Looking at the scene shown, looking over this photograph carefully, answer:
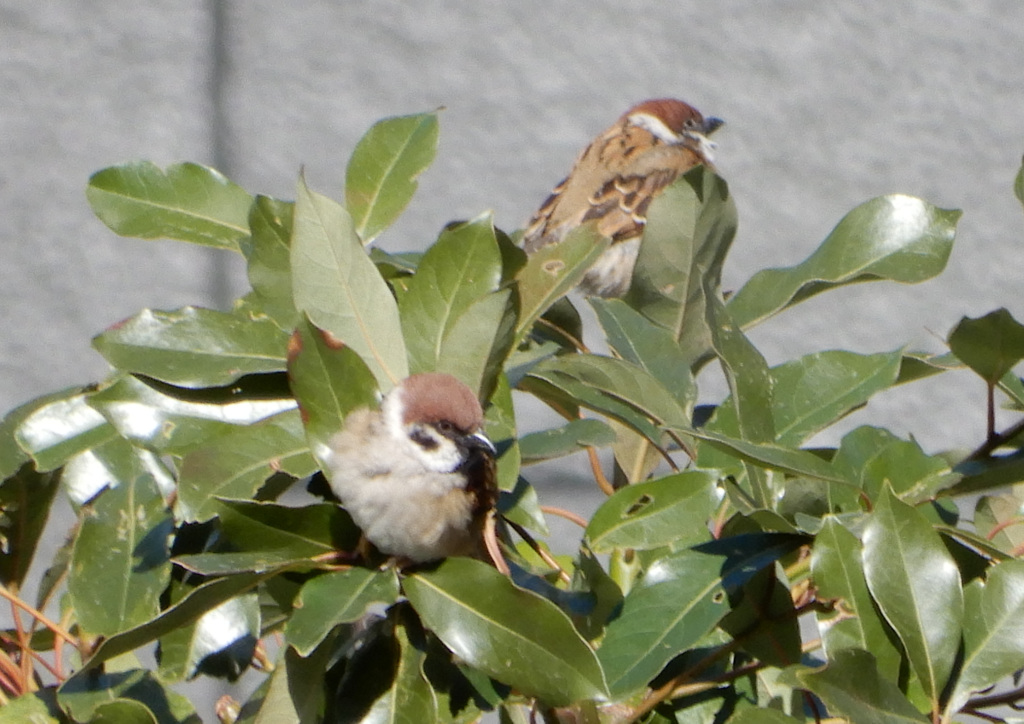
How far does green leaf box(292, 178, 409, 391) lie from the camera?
765 millimetres

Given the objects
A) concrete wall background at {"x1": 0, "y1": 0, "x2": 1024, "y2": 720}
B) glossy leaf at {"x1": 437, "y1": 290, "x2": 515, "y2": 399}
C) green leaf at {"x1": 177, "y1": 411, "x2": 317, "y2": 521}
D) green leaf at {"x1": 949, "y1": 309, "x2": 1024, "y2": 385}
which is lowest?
concrete wall background at {"x1": 0, "y1": 0, "x2": 1024, "y2": 720}

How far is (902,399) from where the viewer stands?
2736mm

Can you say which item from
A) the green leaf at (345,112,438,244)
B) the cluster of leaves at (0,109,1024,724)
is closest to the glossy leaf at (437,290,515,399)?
the cluster of leaves at (0,109,1024,724)

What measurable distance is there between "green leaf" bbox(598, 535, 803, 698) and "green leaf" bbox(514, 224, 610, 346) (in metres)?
0.19

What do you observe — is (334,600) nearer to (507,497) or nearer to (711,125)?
(507,497)

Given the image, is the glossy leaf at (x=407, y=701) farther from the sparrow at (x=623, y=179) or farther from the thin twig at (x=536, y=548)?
the sparrow at (x=623, y=179)

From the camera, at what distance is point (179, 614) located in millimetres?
670

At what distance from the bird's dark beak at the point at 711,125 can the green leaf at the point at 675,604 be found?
6.69 feet

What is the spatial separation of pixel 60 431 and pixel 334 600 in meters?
0.31

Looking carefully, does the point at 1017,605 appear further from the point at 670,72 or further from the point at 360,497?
the point at 670,72

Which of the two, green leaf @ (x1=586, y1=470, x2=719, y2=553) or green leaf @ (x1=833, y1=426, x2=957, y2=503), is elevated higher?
green leaf @ (x1=833, y1=426, x2=957, y2=503)

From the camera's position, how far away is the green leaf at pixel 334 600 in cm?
67

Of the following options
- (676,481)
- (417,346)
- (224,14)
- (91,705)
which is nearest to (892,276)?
(676,481)

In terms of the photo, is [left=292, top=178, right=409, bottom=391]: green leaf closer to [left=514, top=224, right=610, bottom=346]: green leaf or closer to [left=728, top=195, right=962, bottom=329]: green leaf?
[left=514, top=224, right=610, bottom=346]: green leaf
